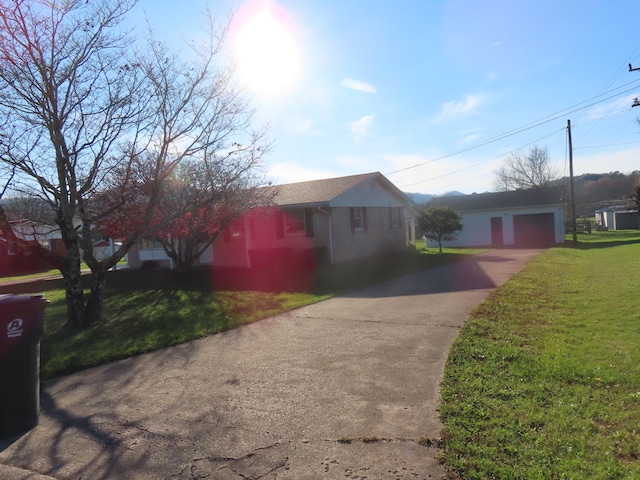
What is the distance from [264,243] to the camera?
19688 mm

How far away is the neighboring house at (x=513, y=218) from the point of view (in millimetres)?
29594

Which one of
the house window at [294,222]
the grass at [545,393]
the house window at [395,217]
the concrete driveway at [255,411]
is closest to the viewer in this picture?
the grass at [545,393]

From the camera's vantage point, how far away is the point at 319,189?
20219mm

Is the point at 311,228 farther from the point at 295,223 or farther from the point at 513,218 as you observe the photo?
the point at 513,218

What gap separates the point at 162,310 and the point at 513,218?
1020 inches

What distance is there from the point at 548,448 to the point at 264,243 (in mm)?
16867

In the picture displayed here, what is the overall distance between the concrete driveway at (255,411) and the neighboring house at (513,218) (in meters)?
25.1

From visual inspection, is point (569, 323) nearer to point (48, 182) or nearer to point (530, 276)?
point (530, 276)

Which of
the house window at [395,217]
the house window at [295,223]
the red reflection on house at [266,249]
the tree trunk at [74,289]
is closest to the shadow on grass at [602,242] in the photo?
the house window at [395,217]

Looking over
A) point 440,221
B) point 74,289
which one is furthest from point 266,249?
point 440,221

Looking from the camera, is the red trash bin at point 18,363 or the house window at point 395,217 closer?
the red trash bin at point 18,363

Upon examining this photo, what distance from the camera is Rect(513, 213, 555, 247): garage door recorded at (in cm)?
2955

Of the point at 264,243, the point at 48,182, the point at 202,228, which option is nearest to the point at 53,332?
the point at 48,182

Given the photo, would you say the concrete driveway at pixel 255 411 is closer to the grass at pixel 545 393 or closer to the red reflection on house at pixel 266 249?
the grass at pixel 545 393
